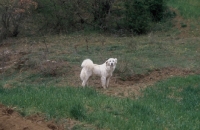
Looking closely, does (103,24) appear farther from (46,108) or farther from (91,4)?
(46,108)

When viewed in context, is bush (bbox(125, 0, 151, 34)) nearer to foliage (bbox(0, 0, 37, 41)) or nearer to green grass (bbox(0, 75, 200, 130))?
foliage (bbox(0, 0, 37, 41))

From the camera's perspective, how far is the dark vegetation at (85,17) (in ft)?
87.2

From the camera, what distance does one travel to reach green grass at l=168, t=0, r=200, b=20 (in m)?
29.1

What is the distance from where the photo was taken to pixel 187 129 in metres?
8.73

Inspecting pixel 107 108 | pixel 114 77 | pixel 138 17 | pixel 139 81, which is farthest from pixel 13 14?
pixel 107 108

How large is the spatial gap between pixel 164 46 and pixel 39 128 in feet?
48.3

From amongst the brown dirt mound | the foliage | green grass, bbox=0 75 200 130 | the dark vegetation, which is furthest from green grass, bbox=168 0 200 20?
green grass, bbox=0 75 200 130

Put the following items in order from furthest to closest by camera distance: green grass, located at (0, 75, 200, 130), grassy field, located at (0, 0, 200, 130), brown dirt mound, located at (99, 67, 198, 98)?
brown dirt mound, located at (99, 67, 198, 98) < grassy field, located at (0, 0, 200, 130) < green grass, located at (0, 75, 200, 130)

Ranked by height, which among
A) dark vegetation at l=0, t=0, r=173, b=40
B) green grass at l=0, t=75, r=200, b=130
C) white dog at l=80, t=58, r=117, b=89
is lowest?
dark vegetation at l=0, t=0, r=173, b=40

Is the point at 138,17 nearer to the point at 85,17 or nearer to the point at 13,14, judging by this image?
the point at 85,17

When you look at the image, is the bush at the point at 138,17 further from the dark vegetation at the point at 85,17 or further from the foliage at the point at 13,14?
the foliage at the point at 13,14

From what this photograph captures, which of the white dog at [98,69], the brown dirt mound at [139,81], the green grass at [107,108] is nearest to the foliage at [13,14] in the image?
the brown dirt mound at [139,81]

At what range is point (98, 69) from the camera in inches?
Answer: 575

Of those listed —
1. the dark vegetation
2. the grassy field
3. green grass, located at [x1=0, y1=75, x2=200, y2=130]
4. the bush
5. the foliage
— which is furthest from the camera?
the dark vegetation
